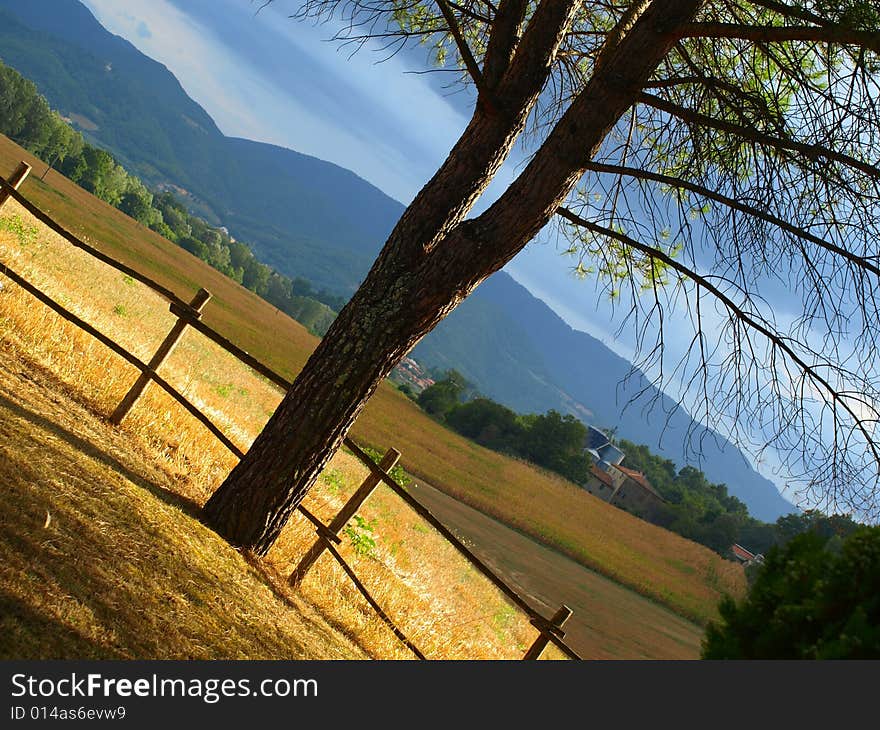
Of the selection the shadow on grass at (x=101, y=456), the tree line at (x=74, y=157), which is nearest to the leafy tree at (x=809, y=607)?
the shadow on grass at (x=101, y=456)

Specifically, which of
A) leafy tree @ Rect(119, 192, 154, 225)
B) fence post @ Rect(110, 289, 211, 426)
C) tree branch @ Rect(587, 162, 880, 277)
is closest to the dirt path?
fence post @ Rect(110, 289, 211, 426)

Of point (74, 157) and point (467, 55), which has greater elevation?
point (467, 55)

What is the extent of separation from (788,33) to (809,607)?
4097mm

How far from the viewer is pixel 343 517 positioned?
814cm

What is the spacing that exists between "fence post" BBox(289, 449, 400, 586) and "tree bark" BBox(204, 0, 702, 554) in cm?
132

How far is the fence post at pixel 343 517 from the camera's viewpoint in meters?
7.48

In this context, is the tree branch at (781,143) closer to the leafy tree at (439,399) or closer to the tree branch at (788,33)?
the tree branch at (788,33)

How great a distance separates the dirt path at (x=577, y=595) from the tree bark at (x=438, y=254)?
627 inches

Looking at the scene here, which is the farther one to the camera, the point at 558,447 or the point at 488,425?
the point at 488,425

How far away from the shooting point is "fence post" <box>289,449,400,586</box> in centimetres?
748

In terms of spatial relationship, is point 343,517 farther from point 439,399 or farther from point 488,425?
point 439,399

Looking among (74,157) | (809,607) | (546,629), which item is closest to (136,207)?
(74,157)

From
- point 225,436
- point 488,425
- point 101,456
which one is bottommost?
point 101,456

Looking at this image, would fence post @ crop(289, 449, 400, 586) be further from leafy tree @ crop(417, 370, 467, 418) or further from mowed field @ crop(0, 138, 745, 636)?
leafy tree @ crop(417, 370, 467, 418)
